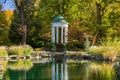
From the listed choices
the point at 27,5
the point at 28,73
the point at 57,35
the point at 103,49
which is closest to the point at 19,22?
the point at 27,5

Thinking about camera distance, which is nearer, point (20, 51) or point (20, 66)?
point (20, 66)

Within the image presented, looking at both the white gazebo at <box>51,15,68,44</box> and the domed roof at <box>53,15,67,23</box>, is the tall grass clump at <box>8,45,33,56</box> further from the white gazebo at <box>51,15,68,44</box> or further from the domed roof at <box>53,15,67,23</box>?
the domed roof at <box>53,15,67,23</box>

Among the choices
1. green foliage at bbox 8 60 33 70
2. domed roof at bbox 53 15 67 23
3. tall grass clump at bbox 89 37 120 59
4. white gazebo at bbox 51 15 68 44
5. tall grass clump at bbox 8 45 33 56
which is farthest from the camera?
white gazebo at bbox 51 15 68 44

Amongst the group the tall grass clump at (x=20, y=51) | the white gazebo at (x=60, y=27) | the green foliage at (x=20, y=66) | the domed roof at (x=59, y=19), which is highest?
the domed roof at (x=59, y=19)

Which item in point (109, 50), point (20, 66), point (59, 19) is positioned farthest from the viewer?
point (59, 19)

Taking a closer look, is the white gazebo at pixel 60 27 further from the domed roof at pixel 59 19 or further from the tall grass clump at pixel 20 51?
the tall grass clump at pixel 20 51

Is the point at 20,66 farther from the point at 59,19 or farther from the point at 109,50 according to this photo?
the point at 59,19

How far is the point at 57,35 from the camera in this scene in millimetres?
37969

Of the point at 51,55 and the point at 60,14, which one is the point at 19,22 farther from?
the point at 51,55

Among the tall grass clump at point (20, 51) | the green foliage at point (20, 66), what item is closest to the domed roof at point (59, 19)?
the tall grass clump at point (20, 51)

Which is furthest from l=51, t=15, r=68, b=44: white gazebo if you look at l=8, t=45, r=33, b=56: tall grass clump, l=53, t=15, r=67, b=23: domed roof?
l=8, t=45, r=33, b=56: tall grass clump

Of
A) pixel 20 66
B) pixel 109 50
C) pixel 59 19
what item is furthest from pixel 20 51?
pixel 59 19

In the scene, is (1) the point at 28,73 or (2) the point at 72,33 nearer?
(1) the point at 28,73

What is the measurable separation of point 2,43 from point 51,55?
35.6 ft
